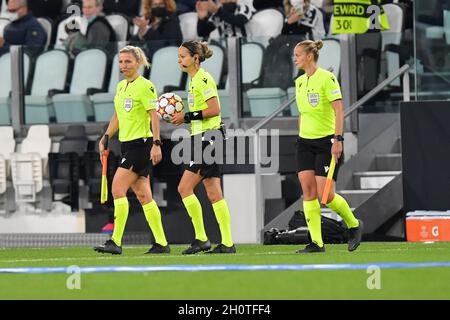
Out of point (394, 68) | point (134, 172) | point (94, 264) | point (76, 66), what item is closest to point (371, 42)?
point (394, 68)

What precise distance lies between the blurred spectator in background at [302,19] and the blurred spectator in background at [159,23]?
5.50 feet

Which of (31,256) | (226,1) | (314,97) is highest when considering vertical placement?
(226,1)

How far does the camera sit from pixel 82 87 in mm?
22141

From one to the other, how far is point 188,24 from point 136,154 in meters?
7.94

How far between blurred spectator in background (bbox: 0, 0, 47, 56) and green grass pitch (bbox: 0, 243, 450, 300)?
376 inches

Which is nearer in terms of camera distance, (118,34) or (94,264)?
(94,264)

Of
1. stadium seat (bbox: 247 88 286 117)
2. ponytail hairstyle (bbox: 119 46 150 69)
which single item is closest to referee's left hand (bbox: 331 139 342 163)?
ponytail hairstyle (bbox: 119 46 150 69)

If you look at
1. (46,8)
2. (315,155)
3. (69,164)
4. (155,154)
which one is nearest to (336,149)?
(315,155)

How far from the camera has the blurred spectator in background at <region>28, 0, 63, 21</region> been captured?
24812mm

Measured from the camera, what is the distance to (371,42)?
20953 mm

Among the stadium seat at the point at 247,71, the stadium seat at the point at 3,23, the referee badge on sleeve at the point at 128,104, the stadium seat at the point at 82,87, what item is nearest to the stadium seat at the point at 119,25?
the stadium seat at the point at 82,87

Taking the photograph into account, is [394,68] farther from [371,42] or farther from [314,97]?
[314,97]
